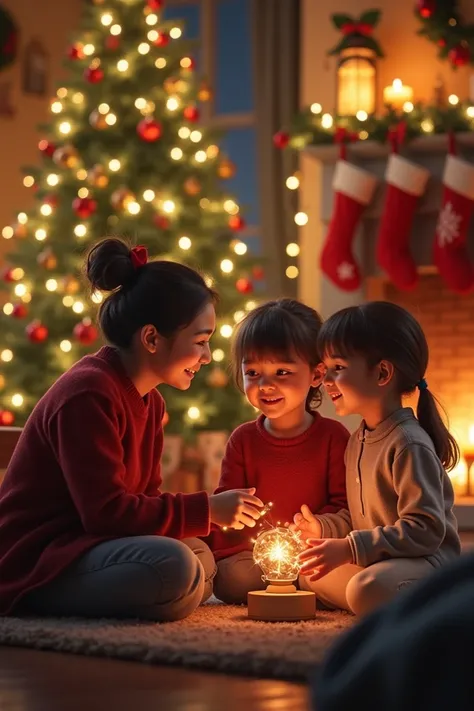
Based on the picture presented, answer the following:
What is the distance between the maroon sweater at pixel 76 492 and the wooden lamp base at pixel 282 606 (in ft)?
0.52

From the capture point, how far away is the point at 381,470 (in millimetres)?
2262

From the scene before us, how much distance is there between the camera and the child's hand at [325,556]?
2145 mm

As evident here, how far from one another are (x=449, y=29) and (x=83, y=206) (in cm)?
157

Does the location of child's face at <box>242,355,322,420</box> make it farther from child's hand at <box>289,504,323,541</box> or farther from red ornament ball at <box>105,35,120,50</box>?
red ornament ball at <box>105,35,120,50</box>

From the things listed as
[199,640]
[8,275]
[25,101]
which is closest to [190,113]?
[8,275]

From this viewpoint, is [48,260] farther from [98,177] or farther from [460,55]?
[460,55]

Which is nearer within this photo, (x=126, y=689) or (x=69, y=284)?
(x=126, y=689)

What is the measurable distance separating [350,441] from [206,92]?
10.0ft

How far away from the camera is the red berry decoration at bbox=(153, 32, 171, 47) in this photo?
5066mm

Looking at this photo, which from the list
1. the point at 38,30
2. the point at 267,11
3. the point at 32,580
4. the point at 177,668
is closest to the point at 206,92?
the point at 267,11

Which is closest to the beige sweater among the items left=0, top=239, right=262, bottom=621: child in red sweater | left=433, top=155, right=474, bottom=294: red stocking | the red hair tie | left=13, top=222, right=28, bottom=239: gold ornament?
left=0, top=239, right=262, bottom=621: child in red sweater

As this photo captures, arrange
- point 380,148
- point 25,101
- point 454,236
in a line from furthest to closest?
point 25,101 → point 380,148 → point 454,236

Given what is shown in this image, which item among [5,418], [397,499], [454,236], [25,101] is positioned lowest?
[5,418]

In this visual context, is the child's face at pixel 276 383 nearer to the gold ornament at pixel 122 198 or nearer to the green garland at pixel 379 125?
the green garland at pixel 379 125
